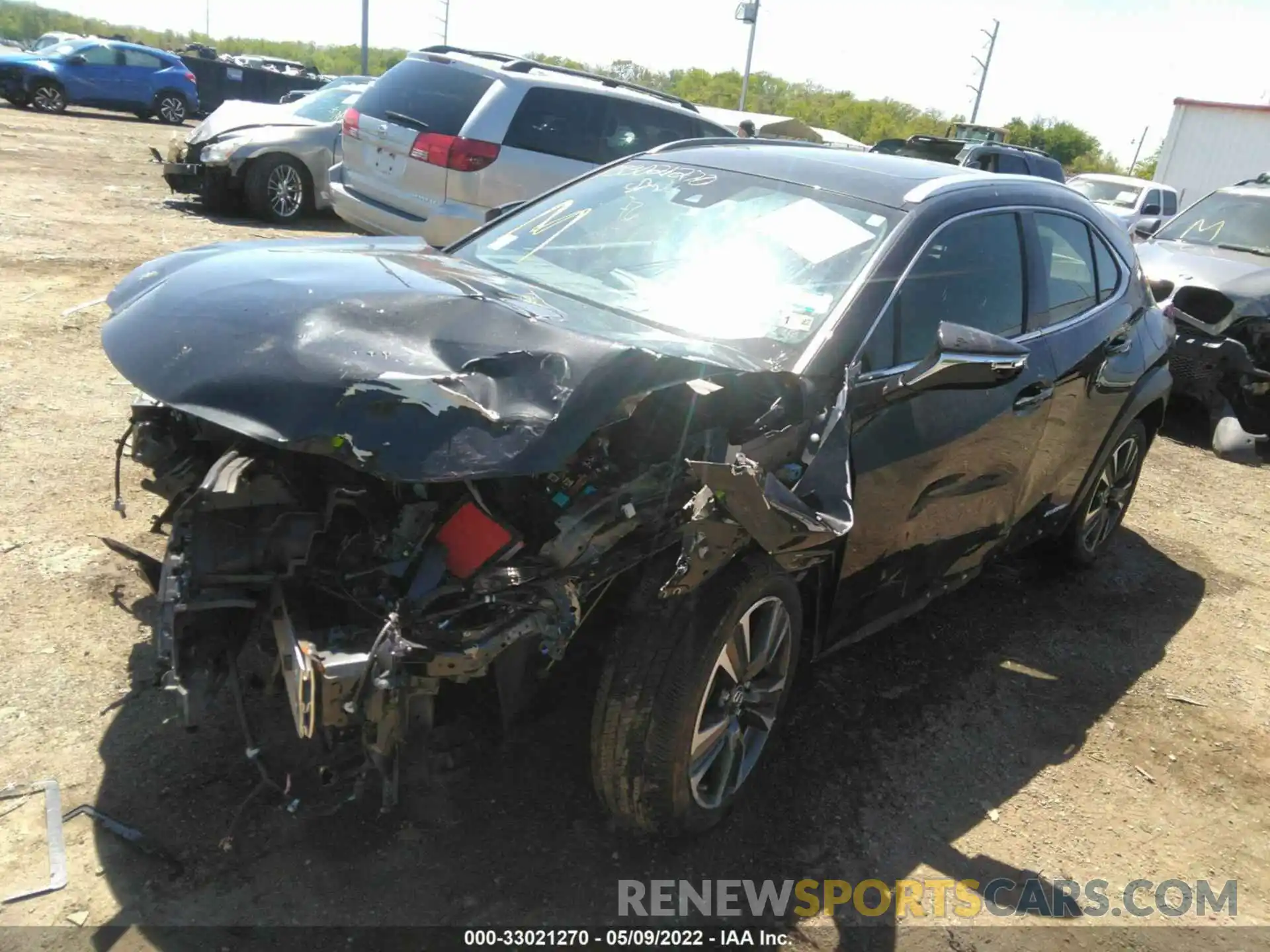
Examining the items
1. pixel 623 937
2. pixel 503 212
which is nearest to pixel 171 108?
pixel 503 212

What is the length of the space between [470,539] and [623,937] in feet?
3.62

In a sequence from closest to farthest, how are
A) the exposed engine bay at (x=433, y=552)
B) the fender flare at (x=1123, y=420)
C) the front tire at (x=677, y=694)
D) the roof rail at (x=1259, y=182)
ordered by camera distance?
the exposed engine bay at (x=433, y=552) → the front tire at (x=677, y=694) → the fender flare at (x=1123, y=420) → the roof rail at (x=1259, y=182)

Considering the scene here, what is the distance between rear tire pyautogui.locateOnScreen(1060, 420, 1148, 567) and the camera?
4707mm

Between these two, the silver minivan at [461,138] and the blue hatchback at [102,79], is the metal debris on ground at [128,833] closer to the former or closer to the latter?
the silver minivan at [461,138]

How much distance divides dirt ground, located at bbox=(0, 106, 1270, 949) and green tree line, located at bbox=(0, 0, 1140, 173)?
150 feet

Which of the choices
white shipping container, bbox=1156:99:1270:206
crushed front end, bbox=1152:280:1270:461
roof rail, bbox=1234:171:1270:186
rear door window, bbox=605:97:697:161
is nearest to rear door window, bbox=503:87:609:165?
rear door window, bbox=605:97:697:161

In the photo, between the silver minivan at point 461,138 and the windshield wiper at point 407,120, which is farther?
the windshield wiper at point 407,120

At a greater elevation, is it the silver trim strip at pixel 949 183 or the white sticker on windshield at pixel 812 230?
the silver trim strip at pixel 949 183

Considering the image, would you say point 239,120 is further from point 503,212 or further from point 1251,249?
point 1251,249

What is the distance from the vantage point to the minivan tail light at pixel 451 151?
306 inches

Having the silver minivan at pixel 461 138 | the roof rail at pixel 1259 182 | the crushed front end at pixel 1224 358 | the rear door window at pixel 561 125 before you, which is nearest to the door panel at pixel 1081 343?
the crushed front end at pixel 1224 358

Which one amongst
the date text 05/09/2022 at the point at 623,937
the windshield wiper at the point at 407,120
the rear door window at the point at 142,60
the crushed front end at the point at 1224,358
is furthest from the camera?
the rear door window at the point at 142,60

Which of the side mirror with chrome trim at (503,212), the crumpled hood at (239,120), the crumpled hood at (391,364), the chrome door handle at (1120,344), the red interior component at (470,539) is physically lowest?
the crumpled hood at (239,120)

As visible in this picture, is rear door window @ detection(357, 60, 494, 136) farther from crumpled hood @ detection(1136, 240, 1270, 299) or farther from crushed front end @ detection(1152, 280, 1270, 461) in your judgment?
crushed front end @ detection(1152, 280, 1270, 461)
